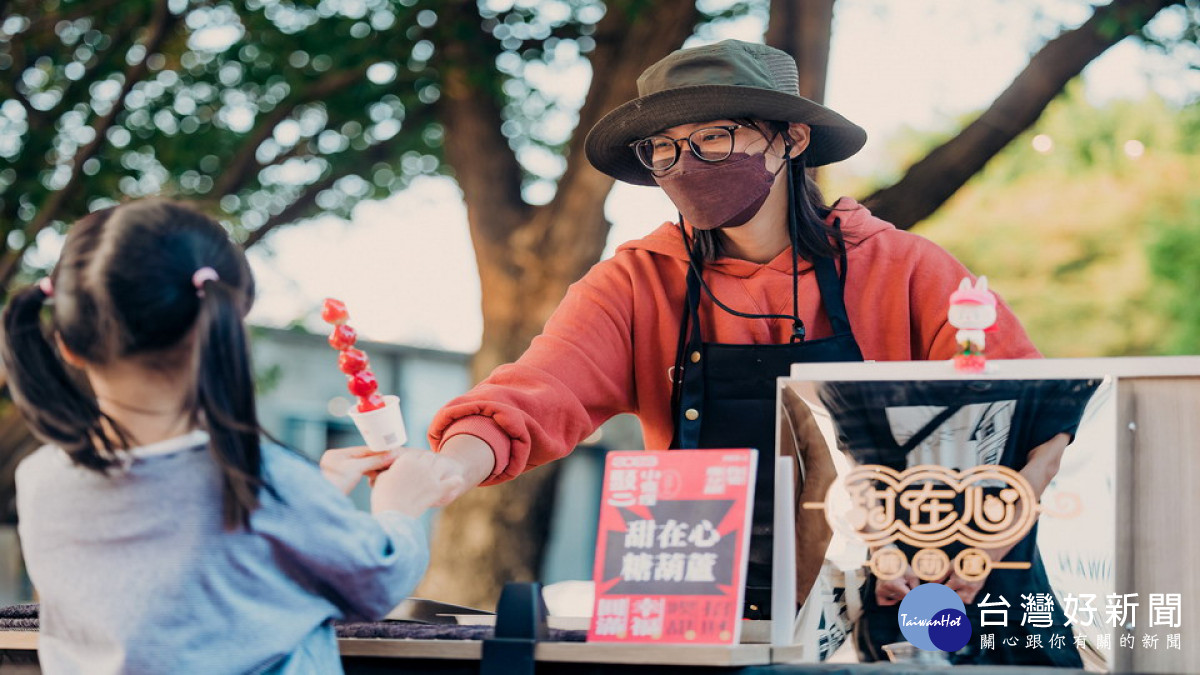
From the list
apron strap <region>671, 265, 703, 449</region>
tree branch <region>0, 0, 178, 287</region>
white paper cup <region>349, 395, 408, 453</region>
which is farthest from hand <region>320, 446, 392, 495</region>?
tree branch <region>0, 0, 178, 287</region>

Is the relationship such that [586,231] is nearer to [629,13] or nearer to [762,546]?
[629,13]

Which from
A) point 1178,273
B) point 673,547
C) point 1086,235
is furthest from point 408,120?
point 1086,235

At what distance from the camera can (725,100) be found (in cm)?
275

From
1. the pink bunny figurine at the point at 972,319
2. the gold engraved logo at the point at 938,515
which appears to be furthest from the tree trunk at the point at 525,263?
the gold engraved logo at the point at 938,515

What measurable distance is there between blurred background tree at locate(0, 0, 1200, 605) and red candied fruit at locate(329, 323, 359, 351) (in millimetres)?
3982

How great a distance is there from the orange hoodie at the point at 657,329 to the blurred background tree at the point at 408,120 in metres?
3.17

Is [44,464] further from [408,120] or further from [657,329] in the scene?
[408,120]

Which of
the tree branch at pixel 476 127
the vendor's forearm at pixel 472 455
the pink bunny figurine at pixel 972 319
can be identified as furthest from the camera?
the tree branch at pixel 476 127

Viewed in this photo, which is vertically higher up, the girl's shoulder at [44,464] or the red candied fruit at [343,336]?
the red candied fruit at [343,336]

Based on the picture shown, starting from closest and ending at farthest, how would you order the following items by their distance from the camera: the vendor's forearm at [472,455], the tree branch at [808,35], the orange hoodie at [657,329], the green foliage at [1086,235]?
the vendor's forearm at [472,455], the orange hoodie at [657,329], the tree branch at [808,35], the green foliage at [1086,235]

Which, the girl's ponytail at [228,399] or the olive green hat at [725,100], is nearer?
the girl's ponytail at [228,399]

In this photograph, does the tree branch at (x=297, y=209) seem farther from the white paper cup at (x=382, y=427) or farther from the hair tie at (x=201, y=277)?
the hair tie at (x=201, y=277)

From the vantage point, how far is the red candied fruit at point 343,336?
89.1 inches

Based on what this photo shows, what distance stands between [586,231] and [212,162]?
9.92ft
